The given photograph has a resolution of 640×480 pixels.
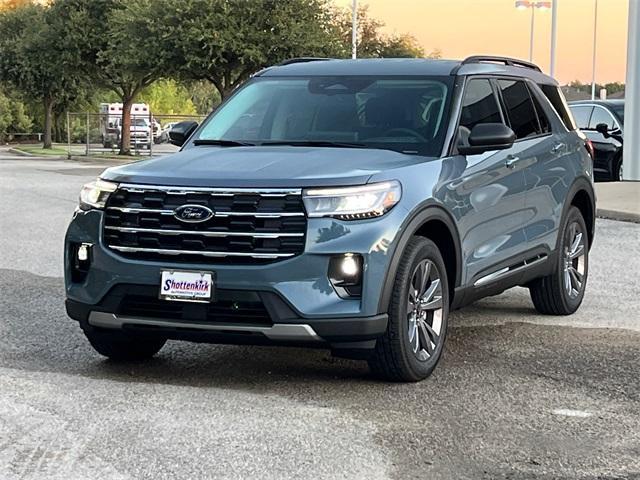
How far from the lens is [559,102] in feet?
29.0

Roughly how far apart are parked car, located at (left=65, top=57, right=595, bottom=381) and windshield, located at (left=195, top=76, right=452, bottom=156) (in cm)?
1

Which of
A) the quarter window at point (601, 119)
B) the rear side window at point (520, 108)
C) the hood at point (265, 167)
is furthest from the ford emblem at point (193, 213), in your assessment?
the quarter window at point (601, 119)

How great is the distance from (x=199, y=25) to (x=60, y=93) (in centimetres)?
2570

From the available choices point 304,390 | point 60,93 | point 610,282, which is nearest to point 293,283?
point 304,390

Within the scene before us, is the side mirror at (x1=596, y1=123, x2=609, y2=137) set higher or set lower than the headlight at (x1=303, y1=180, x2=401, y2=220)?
lower

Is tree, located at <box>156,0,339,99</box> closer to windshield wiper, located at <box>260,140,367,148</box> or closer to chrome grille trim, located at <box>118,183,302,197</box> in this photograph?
windshield wiper, located at <box>260,140,367,148</box>

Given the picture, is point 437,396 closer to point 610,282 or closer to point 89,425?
point 89,425

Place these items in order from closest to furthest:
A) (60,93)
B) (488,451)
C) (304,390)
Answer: (488,451) < (304,390) < (60,93)

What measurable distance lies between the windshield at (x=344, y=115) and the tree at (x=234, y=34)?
2947cm

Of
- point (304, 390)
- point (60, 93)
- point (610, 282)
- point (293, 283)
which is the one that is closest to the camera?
point (293, 283)

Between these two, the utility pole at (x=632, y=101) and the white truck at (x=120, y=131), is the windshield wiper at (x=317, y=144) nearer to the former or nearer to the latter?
the utility pole at (x=632, y=101)

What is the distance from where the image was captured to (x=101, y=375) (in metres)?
6.35

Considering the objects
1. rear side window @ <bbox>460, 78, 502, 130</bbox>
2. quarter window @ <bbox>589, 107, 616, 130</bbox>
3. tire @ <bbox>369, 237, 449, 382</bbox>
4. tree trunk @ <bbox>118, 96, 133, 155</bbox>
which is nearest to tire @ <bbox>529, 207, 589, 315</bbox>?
rear side window @ <bbox>460, 78, 502, 130</bbox>

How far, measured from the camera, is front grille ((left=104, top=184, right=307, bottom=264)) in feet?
18.6
